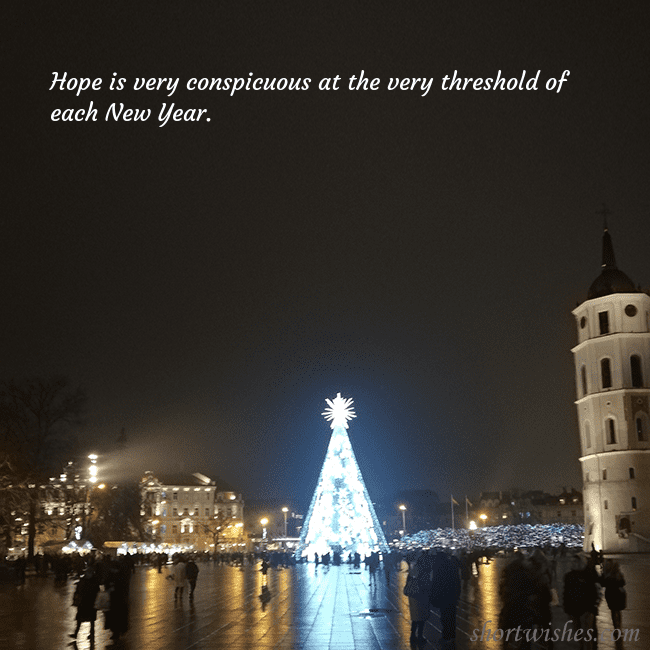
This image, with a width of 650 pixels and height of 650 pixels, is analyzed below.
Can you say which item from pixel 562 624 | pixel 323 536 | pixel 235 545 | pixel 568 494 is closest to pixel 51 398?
pixel 323 536

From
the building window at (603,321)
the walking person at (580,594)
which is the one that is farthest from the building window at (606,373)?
the walking person at (580,594)

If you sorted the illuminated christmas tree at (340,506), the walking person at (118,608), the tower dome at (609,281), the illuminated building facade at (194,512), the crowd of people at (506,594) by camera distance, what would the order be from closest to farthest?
the crowd of people at (506,594), the walking person at (118,608), the illuminated christmas tree at (340,506), the tower dome at (609,281), the illuminated building facade at (194,512)

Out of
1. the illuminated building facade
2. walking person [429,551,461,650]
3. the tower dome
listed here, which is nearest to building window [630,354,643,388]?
the tower dome

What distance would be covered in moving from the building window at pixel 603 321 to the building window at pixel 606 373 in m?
2.43

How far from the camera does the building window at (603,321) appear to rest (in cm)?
7025

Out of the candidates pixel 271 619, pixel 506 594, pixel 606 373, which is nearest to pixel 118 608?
pixel 271 619

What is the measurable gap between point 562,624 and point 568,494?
146m

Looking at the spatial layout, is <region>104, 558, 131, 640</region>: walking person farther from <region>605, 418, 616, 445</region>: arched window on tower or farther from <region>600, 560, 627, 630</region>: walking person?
<region>605, 418, 616, 445</region>: arched window on tower

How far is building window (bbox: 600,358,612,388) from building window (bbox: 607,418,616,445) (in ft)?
9.21

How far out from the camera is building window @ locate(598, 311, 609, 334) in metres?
70.2

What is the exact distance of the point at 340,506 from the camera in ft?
164

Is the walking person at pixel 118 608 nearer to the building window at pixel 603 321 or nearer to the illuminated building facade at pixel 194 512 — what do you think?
the building window at pixel 603 321

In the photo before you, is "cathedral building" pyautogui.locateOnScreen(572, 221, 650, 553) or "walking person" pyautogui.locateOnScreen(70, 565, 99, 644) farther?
"cathedral building" pyautogui.locateOnScreen(572, 221, 650, 553)

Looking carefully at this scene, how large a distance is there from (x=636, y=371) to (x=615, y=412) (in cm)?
393
